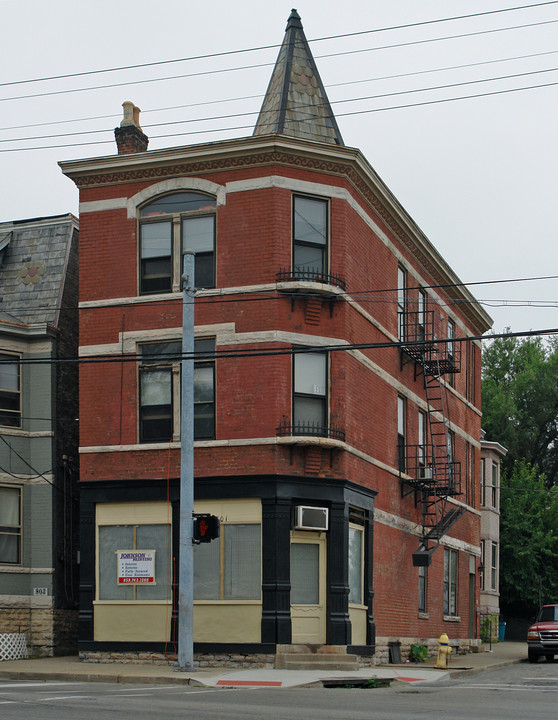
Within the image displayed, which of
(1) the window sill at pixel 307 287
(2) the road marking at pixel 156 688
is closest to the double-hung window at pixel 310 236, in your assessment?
(1) the window sill at pixel 307 287

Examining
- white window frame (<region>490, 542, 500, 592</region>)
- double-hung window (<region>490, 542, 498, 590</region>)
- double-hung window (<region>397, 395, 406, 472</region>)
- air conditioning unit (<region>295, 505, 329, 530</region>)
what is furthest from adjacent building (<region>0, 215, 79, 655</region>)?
double-hung window (<region>490, 542, 498, 590</region>)

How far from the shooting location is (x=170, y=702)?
1477cm

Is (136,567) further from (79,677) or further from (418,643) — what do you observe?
(418,643)

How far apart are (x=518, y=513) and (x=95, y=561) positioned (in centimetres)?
3163

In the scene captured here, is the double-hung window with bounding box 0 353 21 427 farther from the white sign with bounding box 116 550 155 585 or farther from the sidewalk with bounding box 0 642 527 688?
the sidewalk with bounding box 0 642 527 688

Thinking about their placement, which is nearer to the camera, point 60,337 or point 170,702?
point 170,702

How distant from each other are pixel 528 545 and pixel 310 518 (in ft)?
100

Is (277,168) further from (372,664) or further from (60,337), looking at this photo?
(372,664)

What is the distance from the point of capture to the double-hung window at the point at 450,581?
1340 inches

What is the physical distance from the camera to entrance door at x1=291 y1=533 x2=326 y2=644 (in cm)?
2353

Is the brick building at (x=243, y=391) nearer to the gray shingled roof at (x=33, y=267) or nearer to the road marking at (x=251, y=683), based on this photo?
the gray shingled roof at (x=33, y=267)

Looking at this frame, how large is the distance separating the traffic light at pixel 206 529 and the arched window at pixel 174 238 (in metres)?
6.50

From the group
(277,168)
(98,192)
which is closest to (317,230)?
(277,168)

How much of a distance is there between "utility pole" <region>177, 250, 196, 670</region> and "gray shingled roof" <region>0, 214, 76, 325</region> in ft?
24.8
